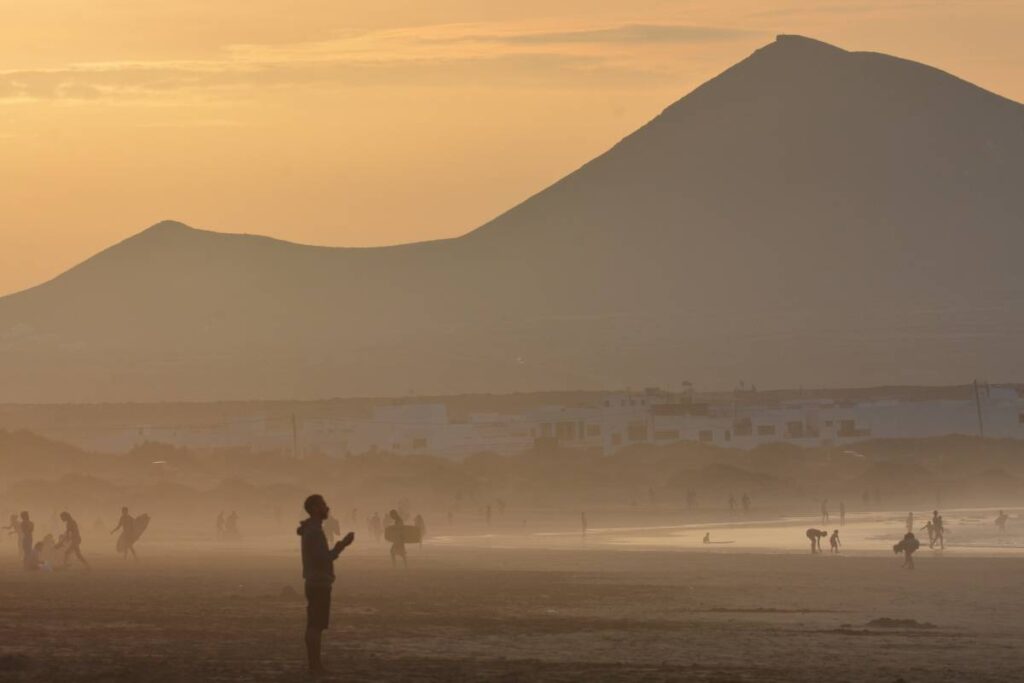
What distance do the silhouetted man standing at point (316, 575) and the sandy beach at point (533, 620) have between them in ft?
1.30

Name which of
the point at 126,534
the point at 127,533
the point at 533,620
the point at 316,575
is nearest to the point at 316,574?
the point at 316,575

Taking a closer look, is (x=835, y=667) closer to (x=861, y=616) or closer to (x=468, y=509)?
(x=861, y=616)

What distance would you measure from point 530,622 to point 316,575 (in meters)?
8.39

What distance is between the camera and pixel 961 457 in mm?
130875

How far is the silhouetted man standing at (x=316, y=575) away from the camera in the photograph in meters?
23.8

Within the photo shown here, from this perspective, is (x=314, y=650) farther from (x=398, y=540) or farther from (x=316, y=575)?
(x=398, y=540)

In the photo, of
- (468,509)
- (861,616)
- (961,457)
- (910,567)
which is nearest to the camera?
(861,616)

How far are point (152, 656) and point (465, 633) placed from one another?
5.12 metres

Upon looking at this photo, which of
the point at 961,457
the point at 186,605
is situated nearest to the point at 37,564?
the point at 186,605

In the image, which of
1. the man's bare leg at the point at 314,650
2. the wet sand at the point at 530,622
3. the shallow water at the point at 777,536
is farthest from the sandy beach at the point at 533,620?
the shallow water at the point at 777,536

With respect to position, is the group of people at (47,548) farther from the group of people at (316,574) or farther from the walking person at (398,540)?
the group of people at (316,574)

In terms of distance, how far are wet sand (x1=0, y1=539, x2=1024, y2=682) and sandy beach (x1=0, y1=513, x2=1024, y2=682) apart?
42mm

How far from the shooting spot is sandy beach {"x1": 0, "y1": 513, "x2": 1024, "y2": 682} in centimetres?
2498

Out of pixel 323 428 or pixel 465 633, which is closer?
pixel 465 633
